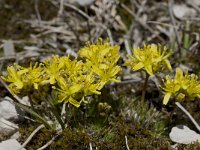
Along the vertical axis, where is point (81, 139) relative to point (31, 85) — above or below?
below

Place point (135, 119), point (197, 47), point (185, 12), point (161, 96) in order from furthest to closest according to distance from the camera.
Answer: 1. point (185, 12)
2. point (197, 47)
3. point (161, 96)
4. point (135, 119)

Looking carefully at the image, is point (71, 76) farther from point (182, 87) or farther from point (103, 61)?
point (182, 87)

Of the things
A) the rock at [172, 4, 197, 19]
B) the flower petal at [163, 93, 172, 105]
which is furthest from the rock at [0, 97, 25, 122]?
the rock at [172, 4, 197, 19]

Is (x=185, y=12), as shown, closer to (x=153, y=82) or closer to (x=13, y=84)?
(x=153, y=82)

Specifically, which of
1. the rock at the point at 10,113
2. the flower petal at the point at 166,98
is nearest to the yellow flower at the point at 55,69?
the rock at the point at 10,113

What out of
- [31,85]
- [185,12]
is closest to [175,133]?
[31,85]

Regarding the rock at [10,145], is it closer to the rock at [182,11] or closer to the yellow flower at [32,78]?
the yellow flower at [32,78]
